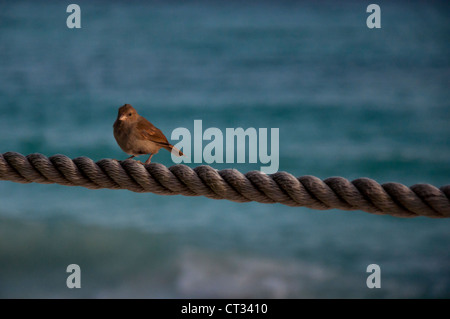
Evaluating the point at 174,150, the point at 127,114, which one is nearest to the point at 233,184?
the point at 174,150

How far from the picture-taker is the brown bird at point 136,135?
8.49ft

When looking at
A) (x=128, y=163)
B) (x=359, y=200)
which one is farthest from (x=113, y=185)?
(x=359, y=200)

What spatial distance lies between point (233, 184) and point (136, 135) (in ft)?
2.31

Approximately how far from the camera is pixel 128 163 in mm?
2264

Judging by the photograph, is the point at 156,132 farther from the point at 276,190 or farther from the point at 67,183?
the point at 276,190

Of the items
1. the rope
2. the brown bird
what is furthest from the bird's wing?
the rope

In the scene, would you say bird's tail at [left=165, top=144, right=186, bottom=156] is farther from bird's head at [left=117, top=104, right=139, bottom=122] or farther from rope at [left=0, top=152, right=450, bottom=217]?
rope at [left=0, top=152, right=450, bottom=217]

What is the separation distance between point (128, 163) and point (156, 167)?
0.46ft

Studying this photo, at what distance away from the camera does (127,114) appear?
2629 millimetres

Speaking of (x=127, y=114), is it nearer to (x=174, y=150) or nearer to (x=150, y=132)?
(x=150, y=132)

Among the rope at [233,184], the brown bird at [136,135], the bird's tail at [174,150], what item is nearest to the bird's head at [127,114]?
the brown bird at [136,135]

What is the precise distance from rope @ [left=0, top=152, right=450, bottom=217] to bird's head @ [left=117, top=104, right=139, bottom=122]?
1.36 ft

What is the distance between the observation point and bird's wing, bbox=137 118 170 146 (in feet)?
8.51

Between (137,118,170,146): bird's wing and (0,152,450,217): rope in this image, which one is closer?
(0,152,450,217): rope
